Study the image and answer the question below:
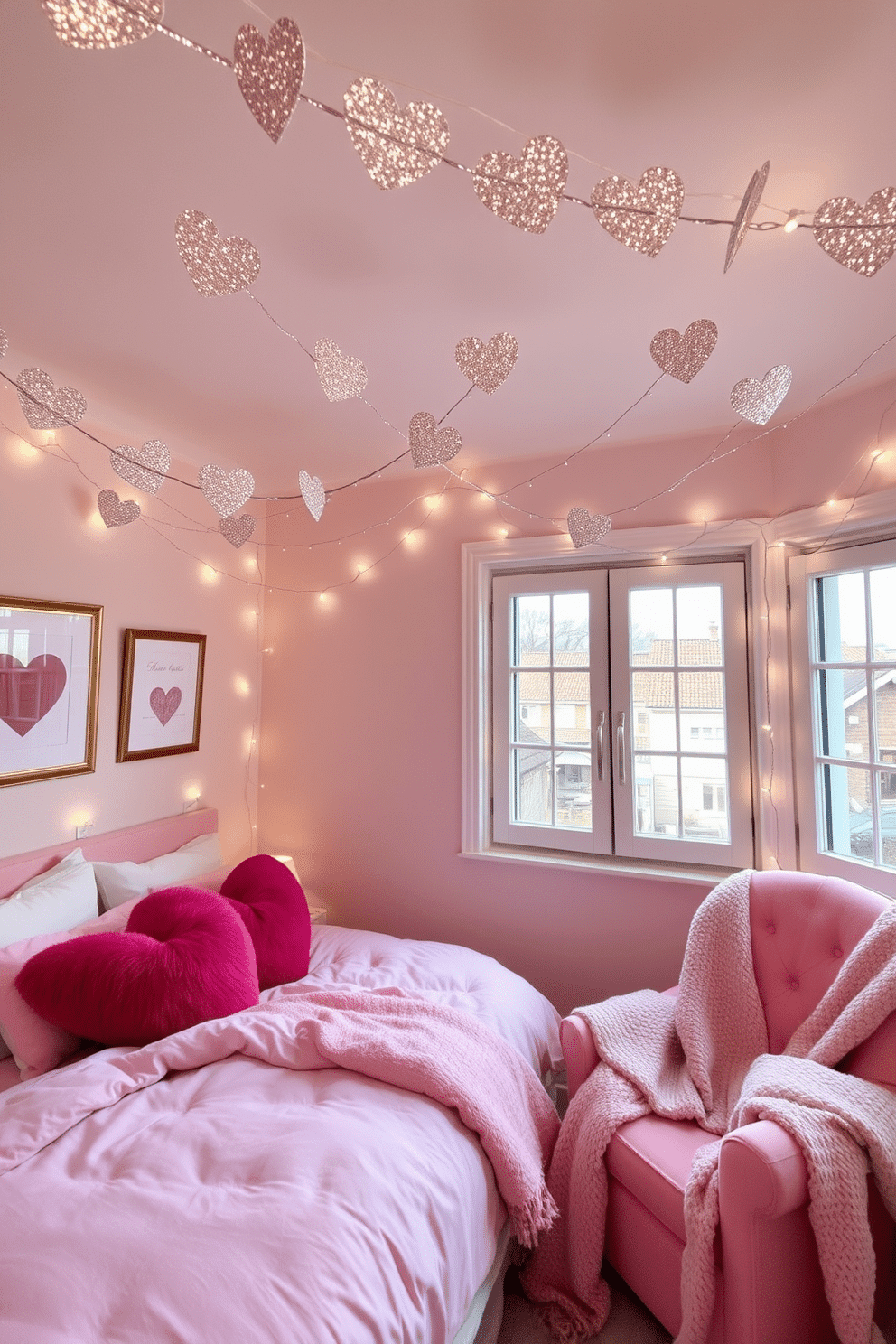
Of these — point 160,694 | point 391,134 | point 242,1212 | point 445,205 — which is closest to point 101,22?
point 391,134

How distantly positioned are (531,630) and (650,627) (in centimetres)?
51

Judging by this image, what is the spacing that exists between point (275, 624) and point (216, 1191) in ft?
8.10

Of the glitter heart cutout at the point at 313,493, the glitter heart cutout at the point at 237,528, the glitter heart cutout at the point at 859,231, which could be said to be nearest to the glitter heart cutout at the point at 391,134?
the glitter heart cutout at the point at 859,231

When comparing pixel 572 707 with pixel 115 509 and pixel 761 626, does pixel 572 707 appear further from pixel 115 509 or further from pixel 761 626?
pixel 115 509

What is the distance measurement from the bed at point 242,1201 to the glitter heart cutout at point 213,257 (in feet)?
5.53

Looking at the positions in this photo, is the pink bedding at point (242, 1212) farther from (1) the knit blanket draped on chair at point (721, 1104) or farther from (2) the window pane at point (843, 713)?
(2) the window pane at point (843, 713)

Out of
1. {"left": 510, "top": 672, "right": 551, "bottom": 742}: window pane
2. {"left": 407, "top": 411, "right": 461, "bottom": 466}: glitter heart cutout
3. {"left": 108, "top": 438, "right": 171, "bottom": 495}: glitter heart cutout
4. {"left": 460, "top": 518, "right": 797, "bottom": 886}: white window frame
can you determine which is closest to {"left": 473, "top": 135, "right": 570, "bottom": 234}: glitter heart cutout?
{"left": 407, "top": 411, "right": 461, "bottom": 466}: glitter heart cutout

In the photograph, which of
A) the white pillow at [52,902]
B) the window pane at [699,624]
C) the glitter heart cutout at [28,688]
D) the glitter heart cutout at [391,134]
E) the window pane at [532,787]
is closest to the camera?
the glitter heart cutout at [391,134]

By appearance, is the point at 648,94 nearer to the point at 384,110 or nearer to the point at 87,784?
the point at 384,110

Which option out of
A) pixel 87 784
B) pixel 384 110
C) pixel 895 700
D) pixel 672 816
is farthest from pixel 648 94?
pixel 87 784

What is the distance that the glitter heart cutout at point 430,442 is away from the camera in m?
1.82

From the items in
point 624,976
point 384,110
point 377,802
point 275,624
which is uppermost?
point 384,110

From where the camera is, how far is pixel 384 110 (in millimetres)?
1006

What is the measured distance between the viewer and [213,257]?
1.30 metres
